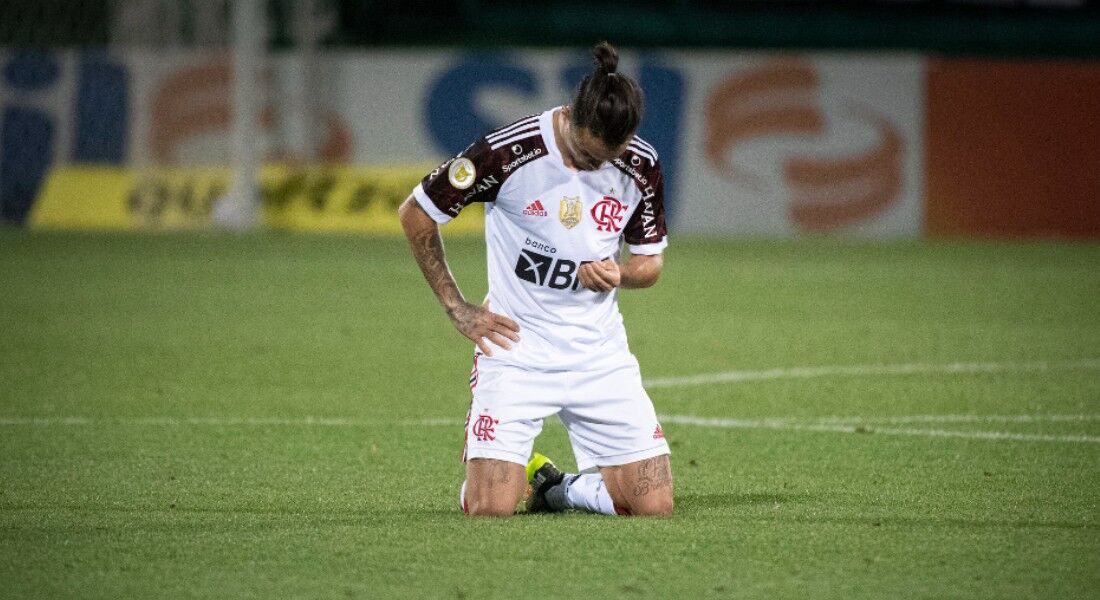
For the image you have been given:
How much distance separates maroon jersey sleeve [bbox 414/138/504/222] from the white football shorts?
56cm

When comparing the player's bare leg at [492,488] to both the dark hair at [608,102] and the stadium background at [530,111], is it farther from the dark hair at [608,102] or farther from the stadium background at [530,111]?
the stadium background at [530,111]

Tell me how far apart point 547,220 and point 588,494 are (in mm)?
923

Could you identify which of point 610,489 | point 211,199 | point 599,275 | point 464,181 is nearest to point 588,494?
point 610,489

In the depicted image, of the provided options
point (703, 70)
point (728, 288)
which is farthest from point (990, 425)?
point (703, 70)

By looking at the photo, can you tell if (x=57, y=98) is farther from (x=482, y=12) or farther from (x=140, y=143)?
(x=482, y=12)

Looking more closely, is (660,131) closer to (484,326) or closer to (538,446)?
(538,446)

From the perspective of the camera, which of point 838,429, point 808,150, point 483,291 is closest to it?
point 838,429

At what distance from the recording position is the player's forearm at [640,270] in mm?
5824

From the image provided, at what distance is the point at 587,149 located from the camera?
5449 mm

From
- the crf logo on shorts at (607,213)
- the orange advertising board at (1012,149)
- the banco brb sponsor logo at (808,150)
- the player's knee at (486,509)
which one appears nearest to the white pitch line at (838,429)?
the crf logo on shorts at (607,213)

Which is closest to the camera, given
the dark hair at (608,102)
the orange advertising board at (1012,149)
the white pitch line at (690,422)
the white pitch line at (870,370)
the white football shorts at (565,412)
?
the dark hair at (608,102)

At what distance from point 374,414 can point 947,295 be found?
287 inches

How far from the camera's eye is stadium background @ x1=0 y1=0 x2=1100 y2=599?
503cm

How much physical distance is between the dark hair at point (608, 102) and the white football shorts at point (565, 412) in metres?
0.85
